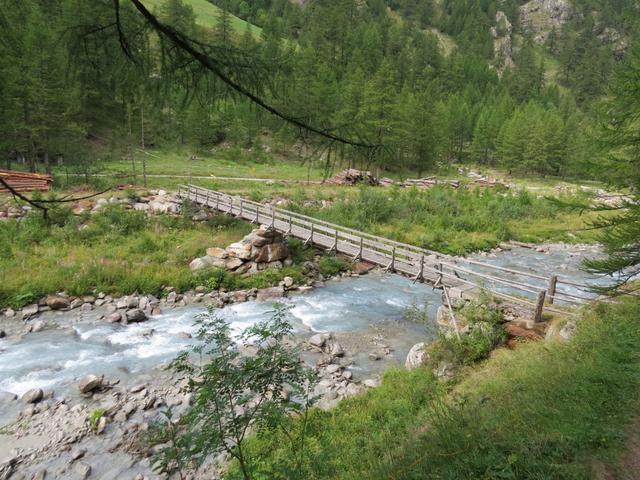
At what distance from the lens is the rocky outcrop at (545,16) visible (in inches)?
4978

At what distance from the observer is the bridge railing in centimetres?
975

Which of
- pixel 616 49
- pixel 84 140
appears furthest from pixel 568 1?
pixel 84 140

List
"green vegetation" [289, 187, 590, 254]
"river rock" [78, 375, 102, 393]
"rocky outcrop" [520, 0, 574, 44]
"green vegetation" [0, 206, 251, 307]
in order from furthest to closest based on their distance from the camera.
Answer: "rocky outcrop" [520, 0, 574, 44] → "green vegetation" [289, 187, 590, 254] → "green vegetation" [0, 206, 251, 307] → "river rock" [78, 375, 102, 393]

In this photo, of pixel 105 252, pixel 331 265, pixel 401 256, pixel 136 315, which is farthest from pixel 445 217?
pixel 105 252

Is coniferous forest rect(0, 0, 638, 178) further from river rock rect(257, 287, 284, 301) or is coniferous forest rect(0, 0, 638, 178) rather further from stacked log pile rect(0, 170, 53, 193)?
river rock rect(257, 287, 284, 301)

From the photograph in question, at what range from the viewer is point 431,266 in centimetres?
1263

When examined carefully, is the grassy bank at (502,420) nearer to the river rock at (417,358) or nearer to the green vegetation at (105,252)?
the river rock at (417,358)

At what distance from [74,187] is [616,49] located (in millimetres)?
137586

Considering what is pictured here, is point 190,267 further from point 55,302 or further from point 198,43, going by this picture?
point 198,43

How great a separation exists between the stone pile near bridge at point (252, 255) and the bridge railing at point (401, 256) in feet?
2.74

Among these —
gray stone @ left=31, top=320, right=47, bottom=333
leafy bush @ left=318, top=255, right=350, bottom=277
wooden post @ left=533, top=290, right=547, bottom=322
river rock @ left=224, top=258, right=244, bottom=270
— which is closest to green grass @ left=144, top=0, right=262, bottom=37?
wooden post @ left=533, top=290, right=547, bottom=322

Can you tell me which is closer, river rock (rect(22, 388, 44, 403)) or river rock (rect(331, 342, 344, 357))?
river rock (rect(22, 388, 44, 403))

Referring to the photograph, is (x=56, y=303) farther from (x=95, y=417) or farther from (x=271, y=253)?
(x=271, y=253)

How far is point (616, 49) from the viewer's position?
10606 centimetres
